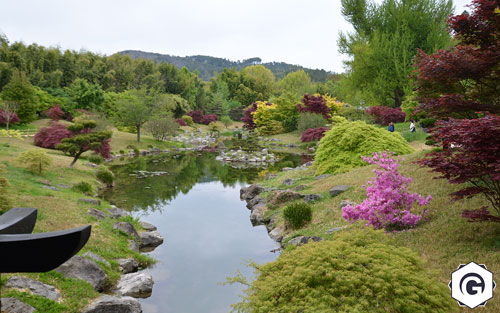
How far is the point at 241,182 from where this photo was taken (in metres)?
19.0

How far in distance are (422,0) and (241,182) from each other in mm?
25855

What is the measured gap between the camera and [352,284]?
3.62 m

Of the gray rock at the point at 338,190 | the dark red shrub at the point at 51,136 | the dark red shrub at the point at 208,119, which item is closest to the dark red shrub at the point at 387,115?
the gray rock at the point at 338,190

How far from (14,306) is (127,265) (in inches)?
120

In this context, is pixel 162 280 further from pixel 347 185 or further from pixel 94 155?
pixel 94 155

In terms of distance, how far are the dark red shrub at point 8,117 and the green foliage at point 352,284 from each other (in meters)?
29.9

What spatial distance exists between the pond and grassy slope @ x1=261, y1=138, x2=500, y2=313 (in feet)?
5.51

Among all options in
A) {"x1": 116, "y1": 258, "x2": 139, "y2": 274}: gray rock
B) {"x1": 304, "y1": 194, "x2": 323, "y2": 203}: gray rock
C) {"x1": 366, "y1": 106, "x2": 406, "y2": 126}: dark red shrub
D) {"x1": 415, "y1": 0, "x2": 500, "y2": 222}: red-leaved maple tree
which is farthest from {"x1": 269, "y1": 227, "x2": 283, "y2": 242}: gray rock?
{"x1": 366, "y1": 106, "x2": 406, "y2": 126}: dark red shrub

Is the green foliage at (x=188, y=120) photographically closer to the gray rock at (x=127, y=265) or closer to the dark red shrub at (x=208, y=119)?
the dark red shrub at (x=208, y=119)

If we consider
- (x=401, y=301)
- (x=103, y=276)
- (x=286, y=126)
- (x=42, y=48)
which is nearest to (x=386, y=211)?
(x=401, y=301)

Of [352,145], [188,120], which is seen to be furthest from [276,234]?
[188,120]

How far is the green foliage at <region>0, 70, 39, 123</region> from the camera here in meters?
29.9

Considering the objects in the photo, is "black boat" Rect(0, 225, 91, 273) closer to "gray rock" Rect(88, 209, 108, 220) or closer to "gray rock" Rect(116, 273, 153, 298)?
"gray rock" Rect(116, 273, 153, 298)

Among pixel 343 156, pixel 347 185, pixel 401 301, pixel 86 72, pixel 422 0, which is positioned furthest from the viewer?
pixel 86 72
